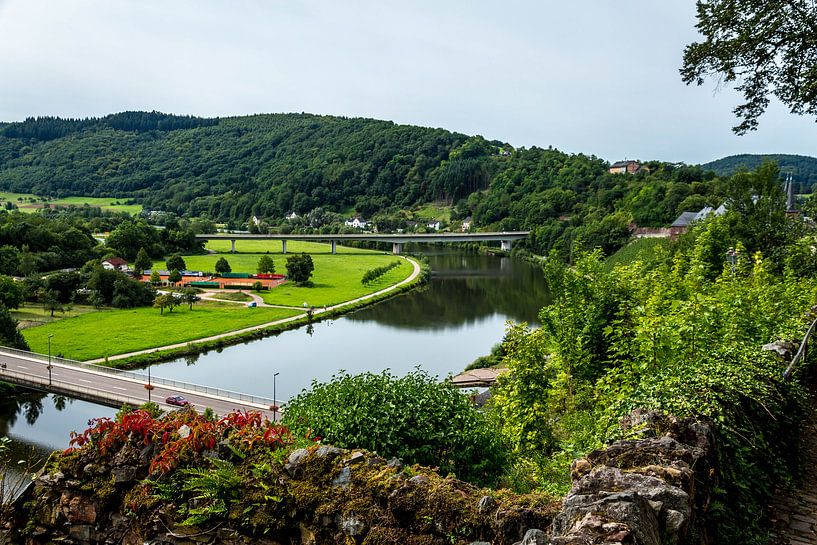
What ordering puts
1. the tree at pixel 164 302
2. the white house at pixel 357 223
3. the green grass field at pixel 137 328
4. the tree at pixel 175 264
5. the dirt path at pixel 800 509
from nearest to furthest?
the dirt path at pixel 800 509, the green grass field at pixel 137 328, the tree at pixel 164 302, the tree at pixel 175 264, the white house at pixel 357 223

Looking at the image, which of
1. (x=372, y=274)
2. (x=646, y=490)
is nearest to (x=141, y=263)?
(x=372, y=274)

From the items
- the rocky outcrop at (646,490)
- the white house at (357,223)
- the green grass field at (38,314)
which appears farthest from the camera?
the white house at (357,223)

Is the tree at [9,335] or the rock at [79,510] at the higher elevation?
the rock at [79,510]

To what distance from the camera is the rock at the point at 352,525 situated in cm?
518

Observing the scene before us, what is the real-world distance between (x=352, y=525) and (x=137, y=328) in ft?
144

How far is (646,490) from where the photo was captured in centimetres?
409

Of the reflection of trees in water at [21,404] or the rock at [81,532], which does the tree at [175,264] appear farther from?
the rock at [81,532]

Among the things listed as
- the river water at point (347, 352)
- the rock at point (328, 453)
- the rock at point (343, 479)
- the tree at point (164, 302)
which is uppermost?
the rock at point (328, 453)

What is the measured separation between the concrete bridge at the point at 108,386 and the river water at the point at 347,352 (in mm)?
1147

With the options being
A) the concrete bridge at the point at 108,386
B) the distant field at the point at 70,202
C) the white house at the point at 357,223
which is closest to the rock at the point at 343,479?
the concrete bridge at the point at 108,386

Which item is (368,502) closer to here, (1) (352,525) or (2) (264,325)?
(1) (352,525)

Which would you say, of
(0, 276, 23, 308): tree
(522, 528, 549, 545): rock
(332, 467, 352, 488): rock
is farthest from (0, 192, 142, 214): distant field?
(522, 528, 549, 545): rock

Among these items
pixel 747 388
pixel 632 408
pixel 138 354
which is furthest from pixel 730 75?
pixel 138 354

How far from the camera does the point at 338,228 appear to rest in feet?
421
